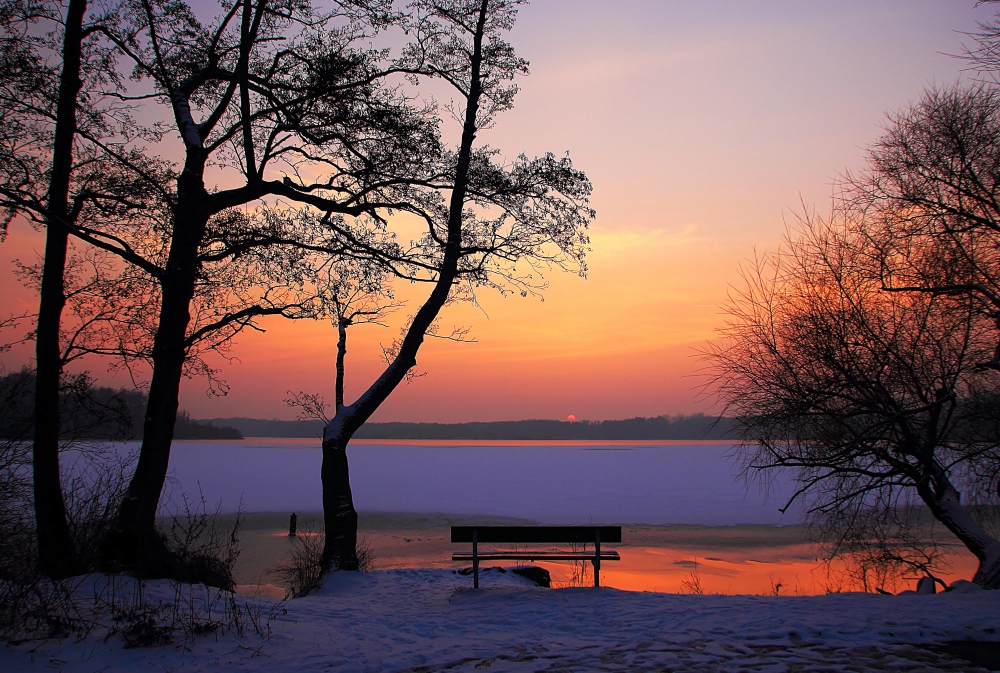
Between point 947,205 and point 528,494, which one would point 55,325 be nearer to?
point 947,205

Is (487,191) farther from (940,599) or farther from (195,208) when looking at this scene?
(940,599)

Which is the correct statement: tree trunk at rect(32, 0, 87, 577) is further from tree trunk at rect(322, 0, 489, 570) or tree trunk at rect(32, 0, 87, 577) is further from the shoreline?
the shoreline

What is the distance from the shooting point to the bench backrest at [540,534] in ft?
28.4

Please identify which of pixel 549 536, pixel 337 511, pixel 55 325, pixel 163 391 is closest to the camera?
pixel 55 325

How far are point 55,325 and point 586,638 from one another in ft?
23.3

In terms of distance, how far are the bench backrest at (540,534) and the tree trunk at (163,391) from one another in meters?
3.75

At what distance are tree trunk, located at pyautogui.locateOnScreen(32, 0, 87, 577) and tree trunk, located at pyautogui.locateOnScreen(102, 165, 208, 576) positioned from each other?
2.07 feet

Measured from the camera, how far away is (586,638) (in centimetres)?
595

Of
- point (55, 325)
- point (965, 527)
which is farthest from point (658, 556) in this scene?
point (55, 325)

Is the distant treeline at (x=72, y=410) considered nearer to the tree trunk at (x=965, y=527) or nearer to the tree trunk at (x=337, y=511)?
the tree trunk at (x=337, y=511)

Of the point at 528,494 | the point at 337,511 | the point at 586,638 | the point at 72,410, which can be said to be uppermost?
the point at 72,410

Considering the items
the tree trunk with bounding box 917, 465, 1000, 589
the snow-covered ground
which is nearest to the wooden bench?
the snow-covered ground

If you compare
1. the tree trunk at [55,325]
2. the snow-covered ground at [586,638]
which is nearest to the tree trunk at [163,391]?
the tree trunk at [55,325]

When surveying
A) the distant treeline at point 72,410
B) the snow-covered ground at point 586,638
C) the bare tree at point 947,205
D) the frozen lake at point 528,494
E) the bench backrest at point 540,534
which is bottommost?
the frozen lake at point 528,494
